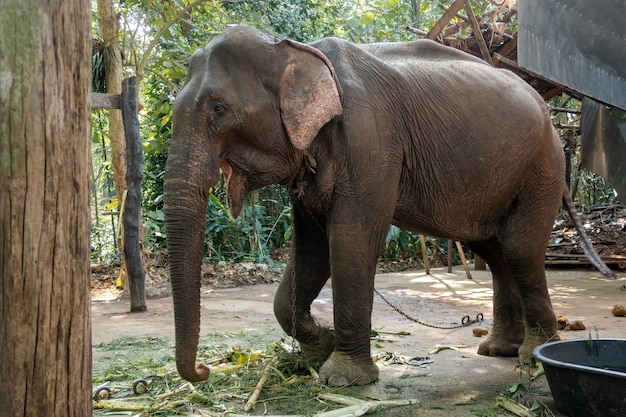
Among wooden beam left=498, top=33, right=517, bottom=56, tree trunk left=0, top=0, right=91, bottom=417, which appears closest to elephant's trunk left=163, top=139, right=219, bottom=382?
tree trunk left=0, top=0, right=91, bottom=417

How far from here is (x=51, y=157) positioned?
7.37ft

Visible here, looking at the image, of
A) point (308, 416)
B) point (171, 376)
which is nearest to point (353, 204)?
point (308, 416)

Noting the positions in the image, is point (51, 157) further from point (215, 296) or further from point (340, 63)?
point (215, 296)

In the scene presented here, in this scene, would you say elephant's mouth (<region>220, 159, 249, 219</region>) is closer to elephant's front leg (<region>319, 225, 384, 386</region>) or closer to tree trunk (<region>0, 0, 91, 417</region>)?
elephant's front leg (<region>319, 225, 384, 386</region>)

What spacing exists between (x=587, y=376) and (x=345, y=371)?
1382 mm

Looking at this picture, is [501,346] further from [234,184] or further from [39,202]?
[39,202]

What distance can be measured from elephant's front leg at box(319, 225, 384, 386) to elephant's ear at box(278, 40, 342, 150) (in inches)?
25.1

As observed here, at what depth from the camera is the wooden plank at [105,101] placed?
25.4ft

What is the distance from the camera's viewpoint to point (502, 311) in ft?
17.0

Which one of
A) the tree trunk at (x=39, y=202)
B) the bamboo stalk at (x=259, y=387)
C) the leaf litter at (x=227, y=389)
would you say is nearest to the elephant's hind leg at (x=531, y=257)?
the leaf litter at (x=227, y=389)

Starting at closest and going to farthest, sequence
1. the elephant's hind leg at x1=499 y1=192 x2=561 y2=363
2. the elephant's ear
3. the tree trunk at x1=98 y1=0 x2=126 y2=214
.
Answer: the elephant's ear < the elephant's hind leg at x1=499 y1=192 x2=561 y2=363 < the tree trunk at x1=98 y1=0 x2=126 y2=214

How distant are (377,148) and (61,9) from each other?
2.26m

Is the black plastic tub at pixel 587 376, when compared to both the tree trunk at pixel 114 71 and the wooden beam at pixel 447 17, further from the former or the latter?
the tree trunk at pixel 114 71

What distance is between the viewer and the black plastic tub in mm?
3098
